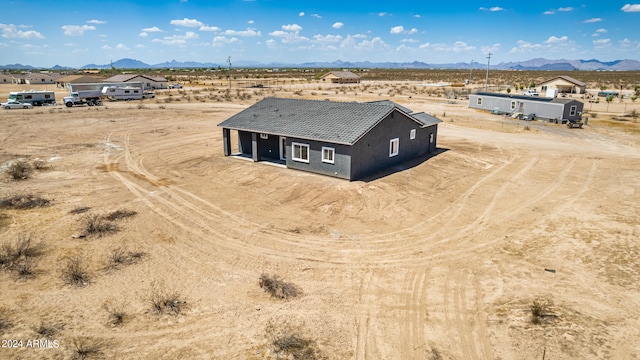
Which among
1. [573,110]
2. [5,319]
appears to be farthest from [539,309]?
[573,110]

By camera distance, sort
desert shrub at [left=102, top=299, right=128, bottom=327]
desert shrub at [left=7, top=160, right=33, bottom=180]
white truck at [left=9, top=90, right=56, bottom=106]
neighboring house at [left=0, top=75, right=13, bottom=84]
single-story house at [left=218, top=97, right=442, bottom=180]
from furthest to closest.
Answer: neighboring house at [left=0, top=75, right=13, bottom=84] < white truck at [left=9, top=90, right=56, bottom=106] < desert shrub at [left=7, top=160, right=33, bottom=180] < single-story house at [left=218, top=97, right=442, bottom=180] < desert shrub at [left=102, top=299, right=128, bottom=327]

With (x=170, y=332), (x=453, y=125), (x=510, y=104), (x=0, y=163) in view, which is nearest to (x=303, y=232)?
(x=170, y=332)

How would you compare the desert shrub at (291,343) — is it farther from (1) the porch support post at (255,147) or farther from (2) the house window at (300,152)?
Answer: (1) the porch support post at (255,147)

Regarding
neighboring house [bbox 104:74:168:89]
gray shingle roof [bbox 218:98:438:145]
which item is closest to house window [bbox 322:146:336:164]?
gray shingle roof [bbox 218:98:438:145]

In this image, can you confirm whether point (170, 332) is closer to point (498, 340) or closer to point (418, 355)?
point (418, 355)

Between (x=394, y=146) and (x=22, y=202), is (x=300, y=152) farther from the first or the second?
(x=22, y=202)

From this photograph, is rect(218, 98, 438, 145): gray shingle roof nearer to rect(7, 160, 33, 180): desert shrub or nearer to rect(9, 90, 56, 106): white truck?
rect(7, 160, 33, 180): desert shrub

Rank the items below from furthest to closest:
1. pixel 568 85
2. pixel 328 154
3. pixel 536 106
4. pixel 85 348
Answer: pixel 568 85, pixel 536 106, pixel 328 154, pixel 85 348
